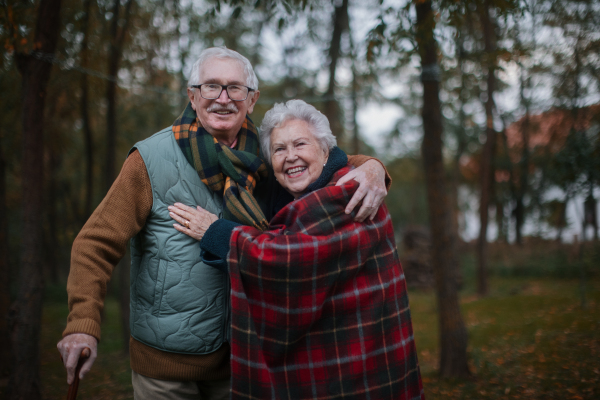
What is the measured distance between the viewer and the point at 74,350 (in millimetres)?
1540

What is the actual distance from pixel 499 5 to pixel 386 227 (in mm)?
2077

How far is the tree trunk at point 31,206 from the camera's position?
3459 mm

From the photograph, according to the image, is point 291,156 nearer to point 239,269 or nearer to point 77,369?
point 239,269

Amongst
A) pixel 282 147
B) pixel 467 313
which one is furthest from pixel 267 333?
pixel 467 313

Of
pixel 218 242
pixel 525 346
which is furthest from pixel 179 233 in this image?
pixel 525 346

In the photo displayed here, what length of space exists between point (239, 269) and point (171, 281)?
1.10 ft

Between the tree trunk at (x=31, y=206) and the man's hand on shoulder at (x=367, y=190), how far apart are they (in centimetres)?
286

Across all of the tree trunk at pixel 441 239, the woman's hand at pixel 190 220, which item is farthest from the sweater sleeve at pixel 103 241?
the tree trunk at pixel 441 239

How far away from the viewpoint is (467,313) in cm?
861

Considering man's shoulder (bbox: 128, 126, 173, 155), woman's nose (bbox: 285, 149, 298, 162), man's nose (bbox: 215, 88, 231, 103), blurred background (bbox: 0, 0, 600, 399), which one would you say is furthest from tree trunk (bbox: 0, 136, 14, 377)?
woman's nose (bbox: 285, 149, 298, 162)

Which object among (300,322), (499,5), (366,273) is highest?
(499,5)

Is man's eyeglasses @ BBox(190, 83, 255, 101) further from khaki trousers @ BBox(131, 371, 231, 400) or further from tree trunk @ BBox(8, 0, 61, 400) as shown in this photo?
tree trunk @ BBox(8, 0, 61, 400)

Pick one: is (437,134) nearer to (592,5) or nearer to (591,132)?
(591,132)

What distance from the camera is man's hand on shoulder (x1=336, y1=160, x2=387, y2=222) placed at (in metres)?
1.83
